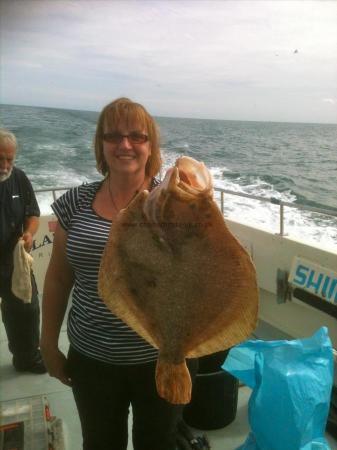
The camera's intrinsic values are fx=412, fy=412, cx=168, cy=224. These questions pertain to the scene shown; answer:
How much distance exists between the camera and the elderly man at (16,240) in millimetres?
2955

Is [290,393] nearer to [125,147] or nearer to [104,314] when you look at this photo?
[104,314]

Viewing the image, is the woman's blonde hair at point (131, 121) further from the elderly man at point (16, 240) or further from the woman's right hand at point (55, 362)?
the elderly man at point (16, 240)

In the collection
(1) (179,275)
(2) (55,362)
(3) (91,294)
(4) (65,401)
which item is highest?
(1) (179,275)

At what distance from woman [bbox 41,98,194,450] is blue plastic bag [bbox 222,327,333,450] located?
1.77ft

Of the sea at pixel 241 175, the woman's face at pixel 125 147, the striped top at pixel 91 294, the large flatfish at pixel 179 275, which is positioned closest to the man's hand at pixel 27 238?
the striped top at pixel 91 294

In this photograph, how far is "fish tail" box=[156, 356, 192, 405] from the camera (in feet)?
3.88

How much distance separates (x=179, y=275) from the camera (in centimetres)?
112

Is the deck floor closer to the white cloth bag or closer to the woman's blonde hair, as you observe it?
the white cloth bag

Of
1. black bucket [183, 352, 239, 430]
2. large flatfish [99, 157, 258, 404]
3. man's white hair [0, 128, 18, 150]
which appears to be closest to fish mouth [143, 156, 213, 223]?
large flatfish [99, 157, 258, 404]

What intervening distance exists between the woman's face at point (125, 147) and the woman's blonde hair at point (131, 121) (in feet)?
0.05

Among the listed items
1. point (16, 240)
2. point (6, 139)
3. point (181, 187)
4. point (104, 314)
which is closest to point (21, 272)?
point (16, 240)

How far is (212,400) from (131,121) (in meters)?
2.00

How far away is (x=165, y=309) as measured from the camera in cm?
117

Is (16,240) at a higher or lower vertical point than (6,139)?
lower
